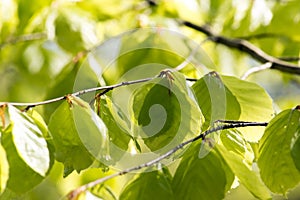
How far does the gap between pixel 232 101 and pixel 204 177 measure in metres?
0.17

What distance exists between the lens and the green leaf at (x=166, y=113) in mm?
880

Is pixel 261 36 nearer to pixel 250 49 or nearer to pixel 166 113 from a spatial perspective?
pixel 250 49

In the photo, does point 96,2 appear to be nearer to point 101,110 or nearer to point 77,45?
point 77,45

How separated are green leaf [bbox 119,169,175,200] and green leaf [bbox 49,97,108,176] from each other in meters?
0.06

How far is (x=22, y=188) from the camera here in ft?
2.74

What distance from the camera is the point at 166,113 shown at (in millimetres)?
891

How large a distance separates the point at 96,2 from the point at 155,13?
0.65 ft

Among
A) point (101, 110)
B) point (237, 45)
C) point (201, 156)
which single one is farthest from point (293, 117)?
point (237, 45)

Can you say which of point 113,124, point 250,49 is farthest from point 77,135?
point 250,49

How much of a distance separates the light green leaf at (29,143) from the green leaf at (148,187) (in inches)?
4.9

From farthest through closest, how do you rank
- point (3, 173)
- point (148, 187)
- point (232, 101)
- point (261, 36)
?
point (261, 36), point (232, 101), point (148, 187), point (3, 173)

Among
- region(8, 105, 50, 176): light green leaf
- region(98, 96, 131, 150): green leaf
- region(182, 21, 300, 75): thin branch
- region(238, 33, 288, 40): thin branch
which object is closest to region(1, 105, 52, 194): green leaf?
region(8, 105, 50, 176): light green leaf

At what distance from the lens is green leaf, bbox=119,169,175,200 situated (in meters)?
0.87

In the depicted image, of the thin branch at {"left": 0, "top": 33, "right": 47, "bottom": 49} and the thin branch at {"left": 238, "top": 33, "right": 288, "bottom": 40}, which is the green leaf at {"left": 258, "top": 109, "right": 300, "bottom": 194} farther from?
the thin branch at {"left": 0, "top": 33, "right": 47, "bottom": 49}
